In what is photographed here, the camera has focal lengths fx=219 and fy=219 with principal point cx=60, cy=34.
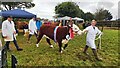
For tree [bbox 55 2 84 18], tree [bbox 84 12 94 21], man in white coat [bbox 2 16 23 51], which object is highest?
tree [bbox 55 2 84 18]

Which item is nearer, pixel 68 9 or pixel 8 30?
pixel 8 30

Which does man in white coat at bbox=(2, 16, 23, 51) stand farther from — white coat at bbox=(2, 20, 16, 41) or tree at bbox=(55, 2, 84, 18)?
tree at bbox=(55, 2, 84, 18)

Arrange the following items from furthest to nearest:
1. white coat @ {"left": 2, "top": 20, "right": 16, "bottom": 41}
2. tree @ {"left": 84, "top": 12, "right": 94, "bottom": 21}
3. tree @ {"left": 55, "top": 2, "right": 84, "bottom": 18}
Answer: tree @ {"left": 84, "top": 12, "right": 94, "bottom": 21} → tree @ {"left": 55, "top": 2, "right": 84, "bottom": 18} → white coat @ {"left": 2, "top": 20, "right": 16, "bottom": 41}

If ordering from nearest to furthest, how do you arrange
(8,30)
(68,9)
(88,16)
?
(8,30)
(68,9)
(88,16)

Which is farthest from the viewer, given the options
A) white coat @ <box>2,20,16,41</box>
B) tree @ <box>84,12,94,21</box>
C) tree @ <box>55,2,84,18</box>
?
tree @ <box>84,12,94,21</box>

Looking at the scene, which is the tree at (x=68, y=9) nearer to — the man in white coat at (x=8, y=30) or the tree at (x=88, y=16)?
the tree at (x=88, y=16)

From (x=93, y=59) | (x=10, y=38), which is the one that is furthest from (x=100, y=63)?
(x=10, y=38)

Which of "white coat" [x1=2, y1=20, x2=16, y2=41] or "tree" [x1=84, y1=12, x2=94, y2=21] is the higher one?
"white coat" [x1=2, y1=20, x2=16, y2=41]

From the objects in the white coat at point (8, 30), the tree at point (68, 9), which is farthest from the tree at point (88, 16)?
the white coat at point (8, 30)

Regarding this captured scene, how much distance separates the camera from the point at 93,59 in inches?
301

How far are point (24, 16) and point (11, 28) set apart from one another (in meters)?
7.42

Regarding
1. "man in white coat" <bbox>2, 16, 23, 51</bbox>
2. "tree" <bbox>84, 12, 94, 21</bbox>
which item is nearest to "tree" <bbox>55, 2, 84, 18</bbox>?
"tree" <bbox>84, 12, 94, 21</bbox>

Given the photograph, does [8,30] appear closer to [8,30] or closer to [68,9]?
[8,30]

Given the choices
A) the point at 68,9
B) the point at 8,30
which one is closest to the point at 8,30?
the point at 8,30
